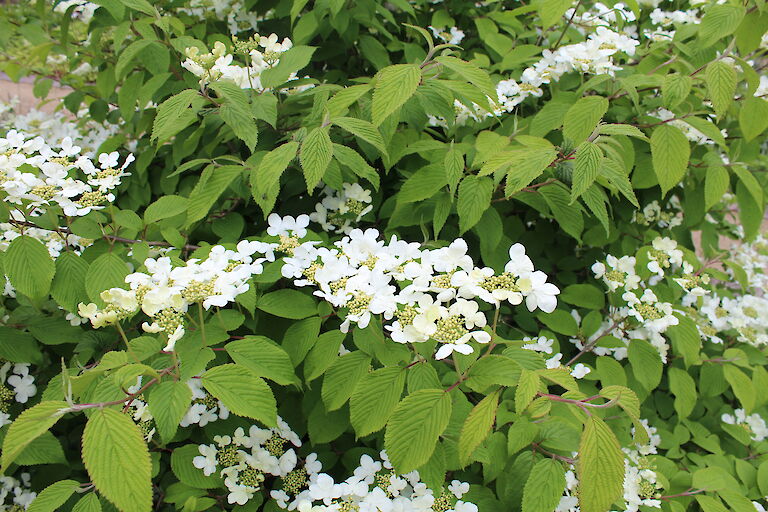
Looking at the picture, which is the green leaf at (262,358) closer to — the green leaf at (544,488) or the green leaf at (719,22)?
A: the green leaf at (544,488)

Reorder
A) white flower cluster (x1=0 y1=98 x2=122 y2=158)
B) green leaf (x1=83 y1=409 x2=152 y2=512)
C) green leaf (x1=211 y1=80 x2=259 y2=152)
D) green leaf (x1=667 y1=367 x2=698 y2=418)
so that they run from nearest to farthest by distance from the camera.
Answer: green leaf (x1=83 y1=409 x2=152 y2=512), green leaf (x1=211 y1=80 x2=259 y2=152), green leaf (x1=667 y1=367 x2=698 y2=418), white flower cluster (x1=0 y1=98 x2=122 y2=158)

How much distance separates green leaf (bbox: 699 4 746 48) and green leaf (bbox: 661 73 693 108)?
16 centimetres

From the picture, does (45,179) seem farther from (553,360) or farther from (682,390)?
(682,390)

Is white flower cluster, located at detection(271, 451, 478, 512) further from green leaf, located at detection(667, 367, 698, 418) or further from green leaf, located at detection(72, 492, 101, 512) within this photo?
green leaf, located at detection(667, 367, 698, 418)

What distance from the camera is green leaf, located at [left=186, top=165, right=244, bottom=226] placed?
1317 mm

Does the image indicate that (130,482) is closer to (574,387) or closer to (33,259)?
(33,259)

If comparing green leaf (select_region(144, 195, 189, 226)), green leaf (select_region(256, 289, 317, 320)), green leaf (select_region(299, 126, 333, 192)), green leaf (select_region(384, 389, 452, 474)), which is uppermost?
green leaf (select_region(299, 126, 333, 192))

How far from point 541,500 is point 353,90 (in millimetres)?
Result: 993

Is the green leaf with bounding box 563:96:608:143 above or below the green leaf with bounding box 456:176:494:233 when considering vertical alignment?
above

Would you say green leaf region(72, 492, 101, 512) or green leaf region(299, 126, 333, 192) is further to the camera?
green leaf region(299, 126, 333, 192)

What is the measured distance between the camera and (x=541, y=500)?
37.5 inches

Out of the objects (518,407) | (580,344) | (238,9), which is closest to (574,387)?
(518,407)

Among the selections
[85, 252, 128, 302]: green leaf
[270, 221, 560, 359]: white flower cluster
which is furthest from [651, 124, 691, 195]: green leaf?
[85, 252, 128, 302]: green leaf

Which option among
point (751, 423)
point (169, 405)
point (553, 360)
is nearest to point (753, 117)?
point (553, 360)
